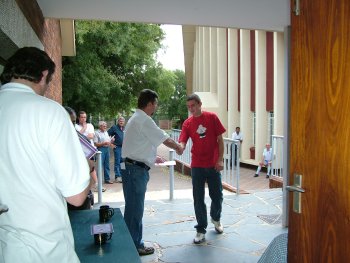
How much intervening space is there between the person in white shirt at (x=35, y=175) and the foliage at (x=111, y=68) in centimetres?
1269

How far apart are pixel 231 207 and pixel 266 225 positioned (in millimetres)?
1030

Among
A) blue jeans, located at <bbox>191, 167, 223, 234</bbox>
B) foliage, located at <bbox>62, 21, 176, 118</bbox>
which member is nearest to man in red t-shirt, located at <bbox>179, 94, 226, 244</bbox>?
blue jeans, located at <bbox>191, 167, 223, 234</bbox>

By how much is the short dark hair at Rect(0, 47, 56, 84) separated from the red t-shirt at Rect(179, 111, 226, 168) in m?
3.06

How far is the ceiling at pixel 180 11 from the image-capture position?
14.6 feet

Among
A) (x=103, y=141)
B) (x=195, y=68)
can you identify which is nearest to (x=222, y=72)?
(x=195, y=68)

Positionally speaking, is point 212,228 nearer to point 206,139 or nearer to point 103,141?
point 206,139

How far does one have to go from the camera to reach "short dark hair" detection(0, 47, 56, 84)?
5.65ft

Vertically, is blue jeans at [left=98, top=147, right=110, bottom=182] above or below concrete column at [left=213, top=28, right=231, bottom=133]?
below

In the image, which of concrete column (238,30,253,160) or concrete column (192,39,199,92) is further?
concrete column (192,39,199,92)

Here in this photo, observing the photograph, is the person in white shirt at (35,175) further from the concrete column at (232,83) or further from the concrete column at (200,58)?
the concrete column at (200,58)

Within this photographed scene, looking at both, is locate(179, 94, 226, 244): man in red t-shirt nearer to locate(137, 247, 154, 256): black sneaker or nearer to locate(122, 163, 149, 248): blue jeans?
locate(137, 247, 154, 256): black sneaker

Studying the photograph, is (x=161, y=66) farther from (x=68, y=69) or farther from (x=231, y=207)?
(x=231, y=207)

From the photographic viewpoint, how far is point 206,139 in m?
4.63

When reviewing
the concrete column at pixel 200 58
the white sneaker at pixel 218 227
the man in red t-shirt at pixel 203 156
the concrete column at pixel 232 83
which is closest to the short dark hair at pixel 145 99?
the man in red t-shirt at pixel 203 156
